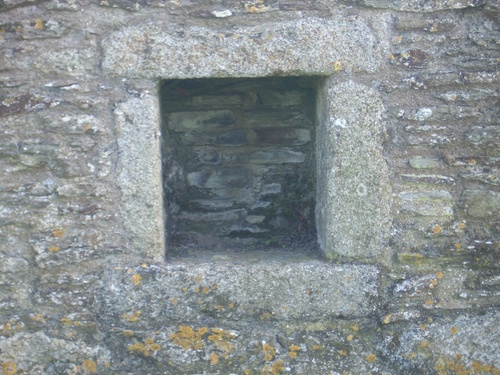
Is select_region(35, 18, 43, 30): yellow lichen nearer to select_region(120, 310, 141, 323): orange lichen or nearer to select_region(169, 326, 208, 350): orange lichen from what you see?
select_region(120, 310, 141, 323): orange lichen

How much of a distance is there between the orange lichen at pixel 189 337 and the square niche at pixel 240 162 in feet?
1.78

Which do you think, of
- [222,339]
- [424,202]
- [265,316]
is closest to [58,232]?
[222,339]

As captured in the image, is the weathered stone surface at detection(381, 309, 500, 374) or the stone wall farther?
the weathered stone surface at detection(381, 309, 500, 374)

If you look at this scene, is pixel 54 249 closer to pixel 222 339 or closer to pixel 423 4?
pixel 222 339

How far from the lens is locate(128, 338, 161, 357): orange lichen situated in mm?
2553

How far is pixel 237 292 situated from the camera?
8.50ft

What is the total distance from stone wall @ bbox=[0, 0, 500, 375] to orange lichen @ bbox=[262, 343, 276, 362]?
0.05 feet

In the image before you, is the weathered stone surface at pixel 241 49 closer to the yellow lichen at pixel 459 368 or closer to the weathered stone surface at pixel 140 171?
the weathered stone surface at pixel 140 171

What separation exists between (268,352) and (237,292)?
29 cm

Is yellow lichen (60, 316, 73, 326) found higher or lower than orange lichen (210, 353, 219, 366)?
higher

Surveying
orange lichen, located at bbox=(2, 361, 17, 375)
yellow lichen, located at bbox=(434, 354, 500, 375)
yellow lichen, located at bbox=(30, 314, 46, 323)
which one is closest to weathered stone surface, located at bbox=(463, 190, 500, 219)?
yellow lichen, located at bbox=(434, 354, 500, 375)

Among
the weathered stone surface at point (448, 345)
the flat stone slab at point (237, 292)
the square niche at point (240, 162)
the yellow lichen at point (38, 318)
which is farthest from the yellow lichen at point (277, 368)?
the yellow lichen at point (38, 318)

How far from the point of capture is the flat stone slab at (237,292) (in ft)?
8.38

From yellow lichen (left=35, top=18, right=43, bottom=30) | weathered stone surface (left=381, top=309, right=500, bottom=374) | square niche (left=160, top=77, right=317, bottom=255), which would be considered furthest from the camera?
square niche (left=160, top=77, right=317, bottom=255)
